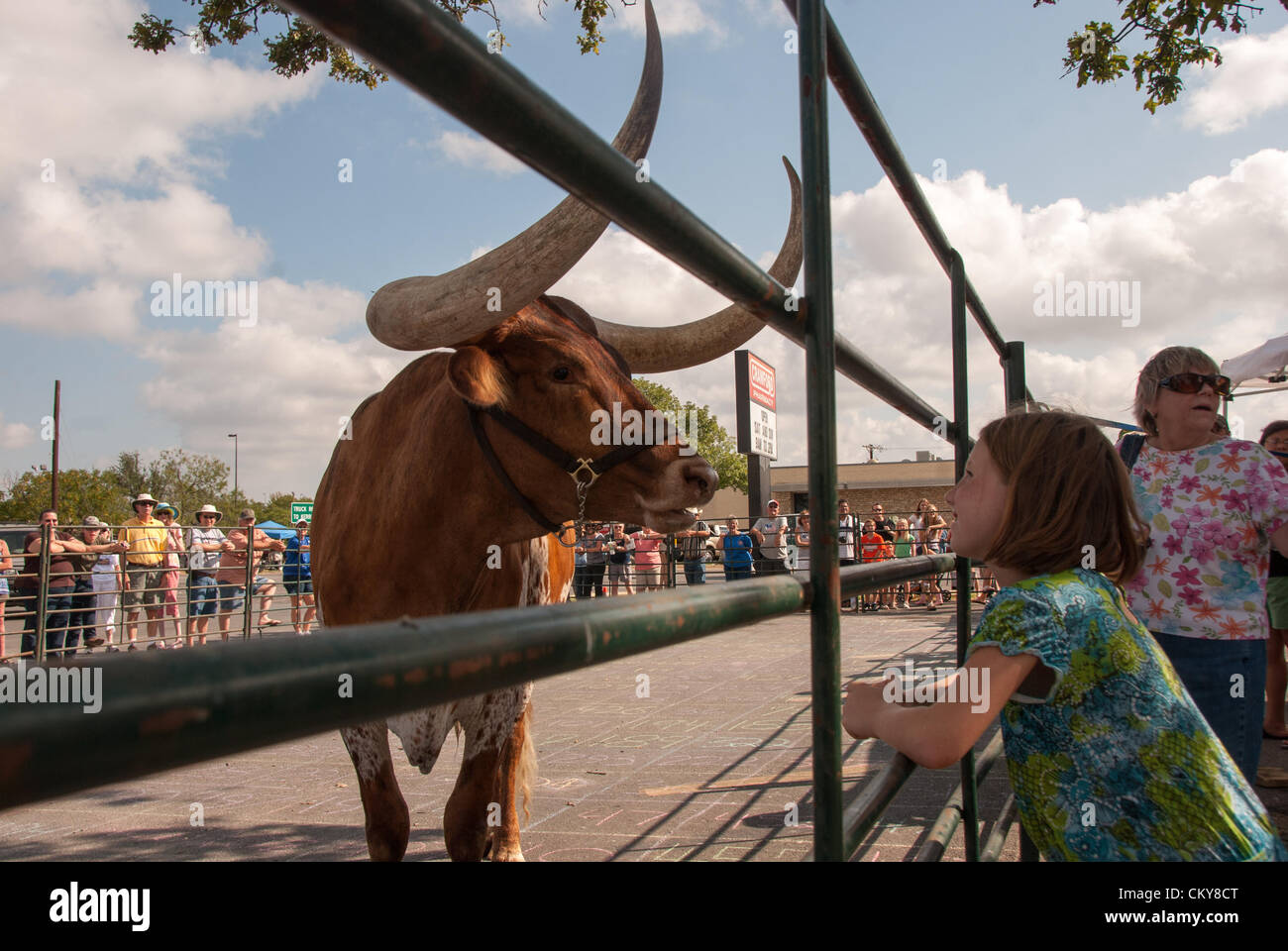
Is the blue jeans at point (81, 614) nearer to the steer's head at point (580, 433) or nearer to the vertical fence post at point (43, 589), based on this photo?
the vertical fence post at point (43, 589)

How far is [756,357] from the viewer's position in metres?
14.5

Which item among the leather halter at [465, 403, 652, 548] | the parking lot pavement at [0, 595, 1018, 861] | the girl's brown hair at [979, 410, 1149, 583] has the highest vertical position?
the leather halter at [465, 403, 652, 548]

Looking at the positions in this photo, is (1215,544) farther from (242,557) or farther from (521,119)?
(242,557)

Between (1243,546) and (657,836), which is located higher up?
(1243,546)

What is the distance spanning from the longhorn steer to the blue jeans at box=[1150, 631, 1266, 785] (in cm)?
156

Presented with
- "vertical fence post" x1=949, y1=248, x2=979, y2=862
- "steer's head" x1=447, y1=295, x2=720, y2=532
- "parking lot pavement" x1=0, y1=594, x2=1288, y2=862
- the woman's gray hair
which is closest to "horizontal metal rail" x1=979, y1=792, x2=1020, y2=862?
"vertical fence post" x1=949, y1=248, x2=979, y2=862

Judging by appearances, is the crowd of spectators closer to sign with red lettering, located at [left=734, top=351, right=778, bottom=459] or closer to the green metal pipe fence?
sign with red lettering, located at [left=734, top=351, right=778, bottom=459]

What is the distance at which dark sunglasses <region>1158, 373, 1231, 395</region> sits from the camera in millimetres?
2832

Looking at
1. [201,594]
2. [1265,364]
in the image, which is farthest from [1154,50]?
[201,594]

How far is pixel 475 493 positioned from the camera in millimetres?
2725

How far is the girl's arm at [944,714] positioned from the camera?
123 centimetres

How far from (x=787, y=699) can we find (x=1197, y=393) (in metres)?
4.15
